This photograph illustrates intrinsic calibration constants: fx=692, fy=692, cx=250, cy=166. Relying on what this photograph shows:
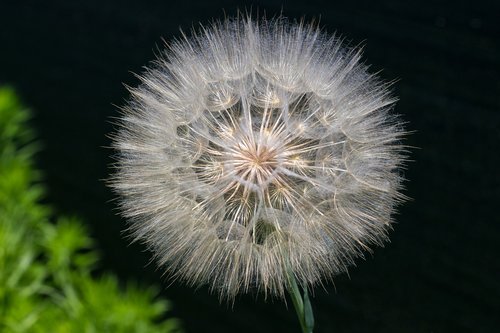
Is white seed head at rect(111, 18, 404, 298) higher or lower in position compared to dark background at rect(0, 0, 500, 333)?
lower

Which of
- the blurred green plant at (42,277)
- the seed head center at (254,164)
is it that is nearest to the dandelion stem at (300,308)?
the seed head center at (254,164)

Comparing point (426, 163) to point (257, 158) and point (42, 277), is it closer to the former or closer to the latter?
point (257, 158)

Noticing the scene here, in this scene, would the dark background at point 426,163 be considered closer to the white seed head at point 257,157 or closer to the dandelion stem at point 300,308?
the white seed head at point 257,157

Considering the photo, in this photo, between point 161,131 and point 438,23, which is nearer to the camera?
point 161,131

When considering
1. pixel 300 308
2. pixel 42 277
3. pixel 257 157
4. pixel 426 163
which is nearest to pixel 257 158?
pixel 257 157

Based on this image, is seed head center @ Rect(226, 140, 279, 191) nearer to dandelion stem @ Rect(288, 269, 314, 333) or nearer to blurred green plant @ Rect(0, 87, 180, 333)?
dandelion stem @ Rect(288, 269, 314, 333)

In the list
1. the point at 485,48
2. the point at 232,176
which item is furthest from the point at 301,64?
the point at 485,48

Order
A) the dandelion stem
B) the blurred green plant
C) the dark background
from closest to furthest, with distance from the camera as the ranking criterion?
the dandelion stem, the dark background, the blurred green plant

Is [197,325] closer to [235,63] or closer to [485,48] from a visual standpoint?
[485,48]

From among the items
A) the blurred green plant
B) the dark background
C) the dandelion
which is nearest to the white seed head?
the dandelion
